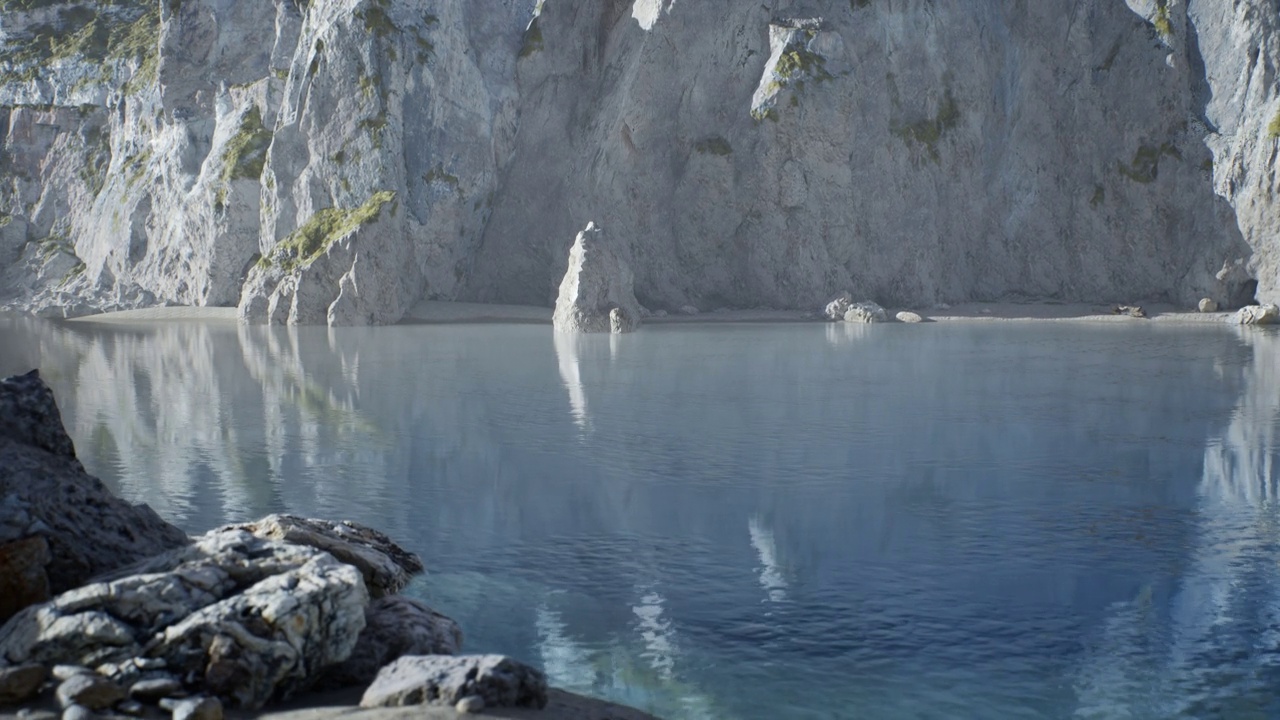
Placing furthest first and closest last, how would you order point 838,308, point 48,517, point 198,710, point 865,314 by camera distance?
point 838,308 → point 865,314 → point 48,517 → point 198,710

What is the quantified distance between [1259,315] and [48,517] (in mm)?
51862

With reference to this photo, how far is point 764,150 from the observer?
61375mm

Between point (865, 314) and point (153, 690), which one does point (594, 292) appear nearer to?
point (865, 314)

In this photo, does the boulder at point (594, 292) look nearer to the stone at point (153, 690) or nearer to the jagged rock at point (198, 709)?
the stone at point (153, 690)

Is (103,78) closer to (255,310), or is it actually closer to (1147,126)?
(255,310)

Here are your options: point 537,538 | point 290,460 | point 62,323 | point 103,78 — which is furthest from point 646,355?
point 103,78

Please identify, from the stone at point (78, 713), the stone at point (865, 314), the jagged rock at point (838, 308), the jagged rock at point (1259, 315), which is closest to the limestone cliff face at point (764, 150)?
the jagged rock at point (838, 308)

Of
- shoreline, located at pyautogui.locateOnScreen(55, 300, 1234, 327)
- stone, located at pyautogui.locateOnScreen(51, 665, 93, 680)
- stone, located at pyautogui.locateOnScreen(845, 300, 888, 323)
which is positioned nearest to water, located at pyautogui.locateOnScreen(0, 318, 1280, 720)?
stone, located at pyautogui.locateOnScreen(51, 665, 93, 680)

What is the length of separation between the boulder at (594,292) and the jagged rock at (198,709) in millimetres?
44542

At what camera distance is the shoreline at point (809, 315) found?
182ft

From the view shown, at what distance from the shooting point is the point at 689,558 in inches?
520

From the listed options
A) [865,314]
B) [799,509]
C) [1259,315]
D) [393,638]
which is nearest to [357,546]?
[393,638]

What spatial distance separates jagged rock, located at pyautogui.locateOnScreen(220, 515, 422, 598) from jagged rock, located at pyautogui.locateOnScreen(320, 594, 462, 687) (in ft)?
2.65

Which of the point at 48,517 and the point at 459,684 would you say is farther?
the point at 48,517
